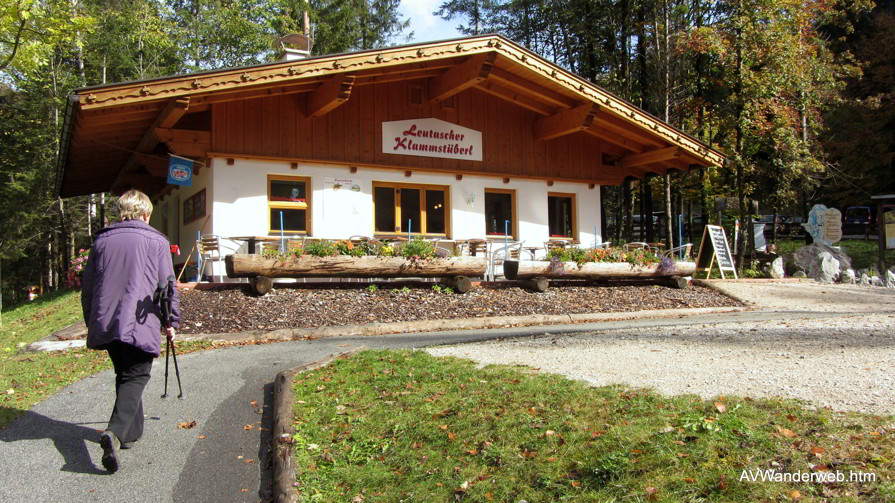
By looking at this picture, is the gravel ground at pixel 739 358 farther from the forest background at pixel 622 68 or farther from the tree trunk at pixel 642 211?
the tree trunk at pixel 642 211

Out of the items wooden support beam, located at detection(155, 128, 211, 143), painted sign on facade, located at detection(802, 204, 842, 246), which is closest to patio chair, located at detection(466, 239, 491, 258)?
wooden support beam, located at detection(155, 128, 211, 143)

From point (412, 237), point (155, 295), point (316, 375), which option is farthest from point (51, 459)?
point (412, 237)

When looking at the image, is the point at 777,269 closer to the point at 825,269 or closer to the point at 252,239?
the point at 825,269

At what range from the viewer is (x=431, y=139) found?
54.1ft

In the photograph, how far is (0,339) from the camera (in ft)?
41.5

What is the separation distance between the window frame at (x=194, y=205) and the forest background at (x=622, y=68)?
589 cm

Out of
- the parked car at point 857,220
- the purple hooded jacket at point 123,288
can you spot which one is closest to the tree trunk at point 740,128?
the parked car at point 857,220

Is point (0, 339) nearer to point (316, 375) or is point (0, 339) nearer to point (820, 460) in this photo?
point (316, 375)

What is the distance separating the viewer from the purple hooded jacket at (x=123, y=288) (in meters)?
4.49

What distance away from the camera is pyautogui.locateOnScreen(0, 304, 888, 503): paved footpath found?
164 inches

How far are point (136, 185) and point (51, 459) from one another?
1782cm

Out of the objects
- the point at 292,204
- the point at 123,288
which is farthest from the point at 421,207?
the point at 123,288

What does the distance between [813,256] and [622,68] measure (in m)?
10.6

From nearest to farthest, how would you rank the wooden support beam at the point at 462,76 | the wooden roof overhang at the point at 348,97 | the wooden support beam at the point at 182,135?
the wooden roof overhang at the point at 348,97 < the wooden support beam at the point at 182,135 < the wooden support beam at the point at 462,76
